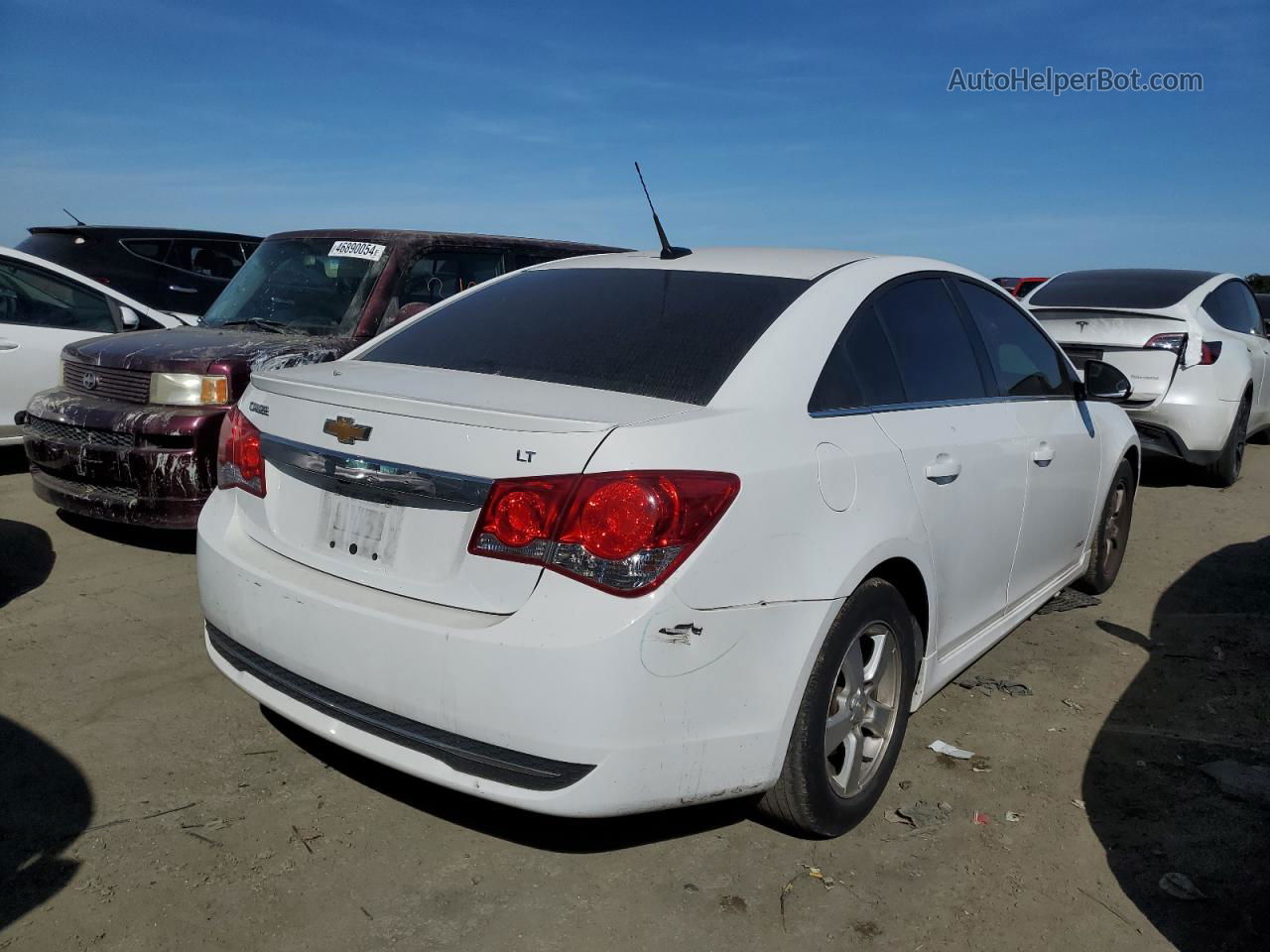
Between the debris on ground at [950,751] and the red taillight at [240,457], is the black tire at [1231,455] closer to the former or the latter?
the debris on ground at [950,751]

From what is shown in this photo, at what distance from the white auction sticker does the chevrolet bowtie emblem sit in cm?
350

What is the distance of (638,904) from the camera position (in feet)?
8.72

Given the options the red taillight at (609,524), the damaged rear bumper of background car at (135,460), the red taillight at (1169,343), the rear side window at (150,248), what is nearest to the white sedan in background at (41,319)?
the damaged rear bumper of background car at (135,460)

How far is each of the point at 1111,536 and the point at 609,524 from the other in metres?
3.87

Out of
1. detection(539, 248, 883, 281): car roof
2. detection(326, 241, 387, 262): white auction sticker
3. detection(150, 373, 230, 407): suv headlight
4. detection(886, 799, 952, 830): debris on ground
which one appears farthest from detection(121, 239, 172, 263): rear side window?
detection(886, 799, 952, 830): debris on ground

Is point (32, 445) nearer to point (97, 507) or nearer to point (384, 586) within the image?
point (97, 507)

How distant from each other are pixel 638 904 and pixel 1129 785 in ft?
5.68

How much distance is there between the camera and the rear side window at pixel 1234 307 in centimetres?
819

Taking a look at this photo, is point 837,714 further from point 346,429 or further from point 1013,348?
point 1013,348

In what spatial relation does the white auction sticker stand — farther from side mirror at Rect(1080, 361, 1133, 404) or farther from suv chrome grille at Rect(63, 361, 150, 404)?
side mirror at Rect(1080, 361, 1133, 404)

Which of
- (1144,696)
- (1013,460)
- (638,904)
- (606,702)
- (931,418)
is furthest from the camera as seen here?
(1144,696)

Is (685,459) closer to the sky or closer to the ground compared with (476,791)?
closer to the sky

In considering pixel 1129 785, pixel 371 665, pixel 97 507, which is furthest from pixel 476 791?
pixel 97 507

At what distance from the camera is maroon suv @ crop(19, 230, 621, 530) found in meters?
5.07
